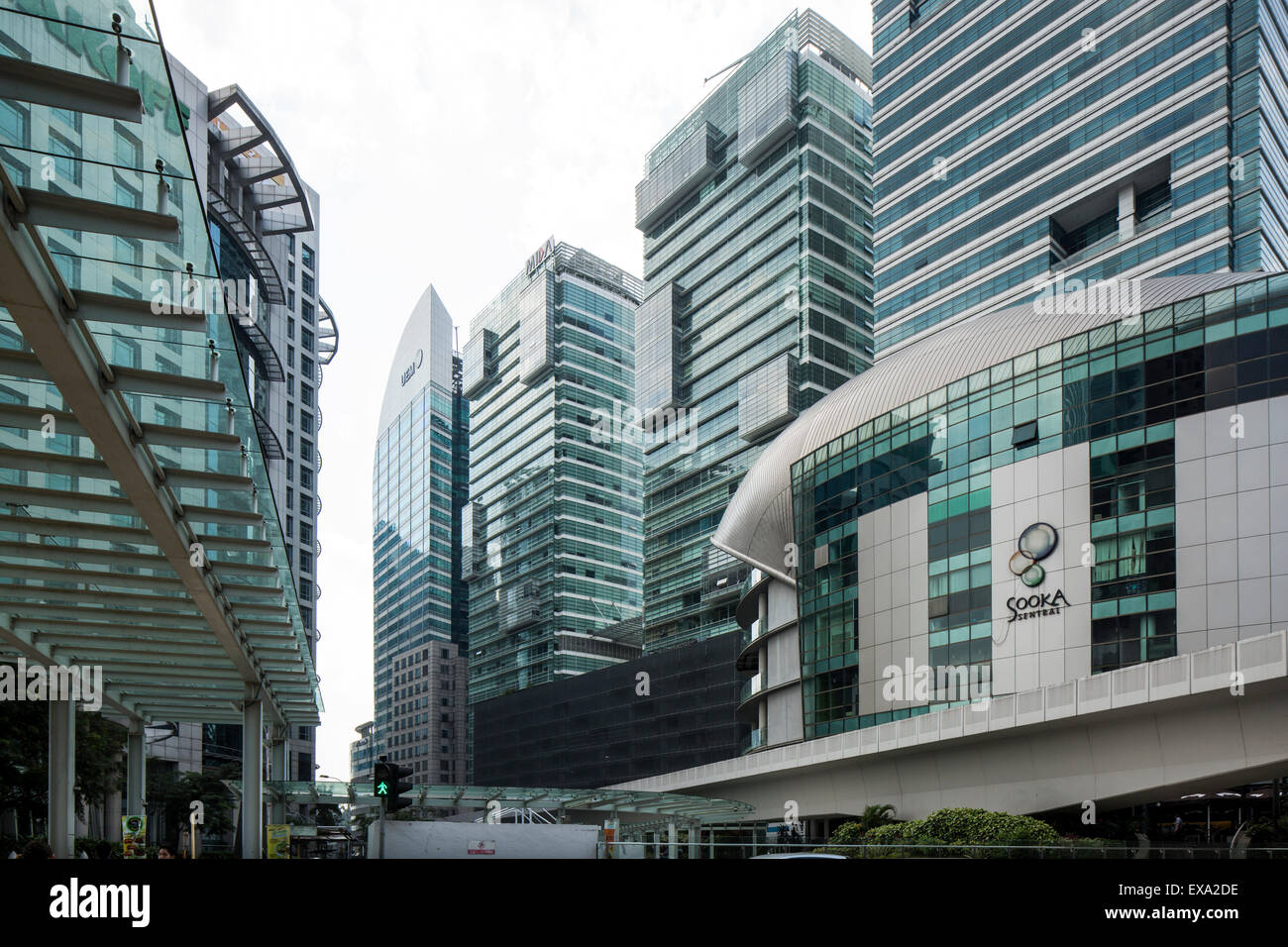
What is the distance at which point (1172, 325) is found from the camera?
37438mm

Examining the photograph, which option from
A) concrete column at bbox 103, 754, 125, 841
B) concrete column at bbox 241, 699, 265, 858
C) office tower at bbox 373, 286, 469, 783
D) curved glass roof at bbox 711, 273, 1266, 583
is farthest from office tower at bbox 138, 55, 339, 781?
office tower at bbox 373, 286, 469, 783

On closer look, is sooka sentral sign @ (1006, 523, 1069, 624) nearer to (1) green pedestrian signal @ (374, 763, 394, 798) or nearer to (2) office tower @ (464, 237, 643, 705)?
(1) green pedestrian signal @ (374, 763, 394, 798)

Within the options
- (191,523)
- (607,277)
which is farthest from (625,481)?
(191,523)

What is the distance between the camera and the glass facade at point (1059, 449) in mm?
36281

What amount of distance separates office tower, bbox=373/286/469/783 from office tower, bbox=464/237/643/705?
41.4 ft

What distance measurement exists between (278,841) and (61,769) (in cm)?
607

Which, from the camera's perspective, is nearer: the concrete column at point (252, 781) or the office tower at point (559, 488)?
the concrete column at point (252, 781)

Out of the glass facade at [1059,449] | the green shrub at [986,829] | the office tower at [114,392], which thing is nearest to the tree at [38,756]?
the office tower at [114,392]

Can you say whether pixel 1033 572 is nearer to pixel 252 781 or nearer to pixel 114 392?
pixel 252 781

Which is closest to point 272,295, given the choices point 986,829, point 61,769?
point 61,769

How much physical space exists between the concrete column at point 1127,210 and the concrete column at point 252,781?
235 feet

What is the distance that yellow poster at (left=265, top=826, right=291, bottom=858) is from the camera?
2805 centimetres

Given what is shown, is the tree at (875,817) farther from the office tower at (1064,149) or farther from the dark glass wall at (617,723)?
the dark glass wall at (617,723)

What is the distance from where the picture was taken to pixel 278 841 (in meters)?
28.3
